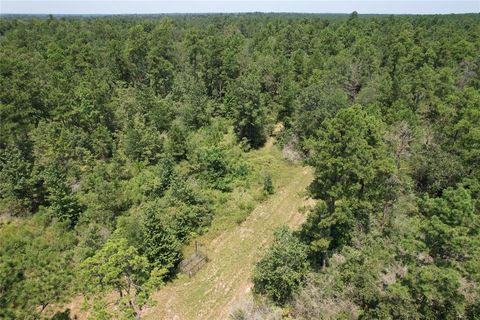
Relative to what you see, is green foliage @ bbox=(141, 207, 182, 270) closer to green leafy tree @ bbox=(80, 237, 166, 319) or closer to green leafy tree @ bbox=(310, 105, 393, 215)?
green leafy tree @ bbox=(80, 237, 166, 319)

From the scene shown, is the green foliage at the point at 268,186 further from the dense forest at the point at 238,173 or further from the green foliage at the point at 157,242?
the green foliage at the point at 157,242

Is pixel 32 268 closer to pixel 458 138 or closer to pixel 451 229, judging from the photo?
pixel 451 229

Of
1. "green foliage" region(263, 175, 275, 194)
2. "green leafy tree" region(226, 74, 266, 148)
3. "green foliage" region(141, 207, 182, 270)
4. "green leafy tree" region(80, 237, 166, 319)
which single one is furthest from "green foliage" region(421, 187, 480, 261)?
"green leafy tree" region(226, 74, 266, 148)

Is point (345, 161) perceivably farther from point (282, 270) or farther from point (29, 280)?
point (29, 280)

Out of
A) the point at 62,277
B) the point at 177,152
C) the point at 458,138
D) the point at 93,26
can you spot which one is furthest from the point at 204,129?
the point at 93,26

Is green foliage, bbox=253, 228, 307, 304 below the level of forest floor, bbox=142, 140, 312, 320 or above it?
above

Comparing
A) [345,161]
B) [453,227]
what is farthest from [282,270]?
[453,227]
